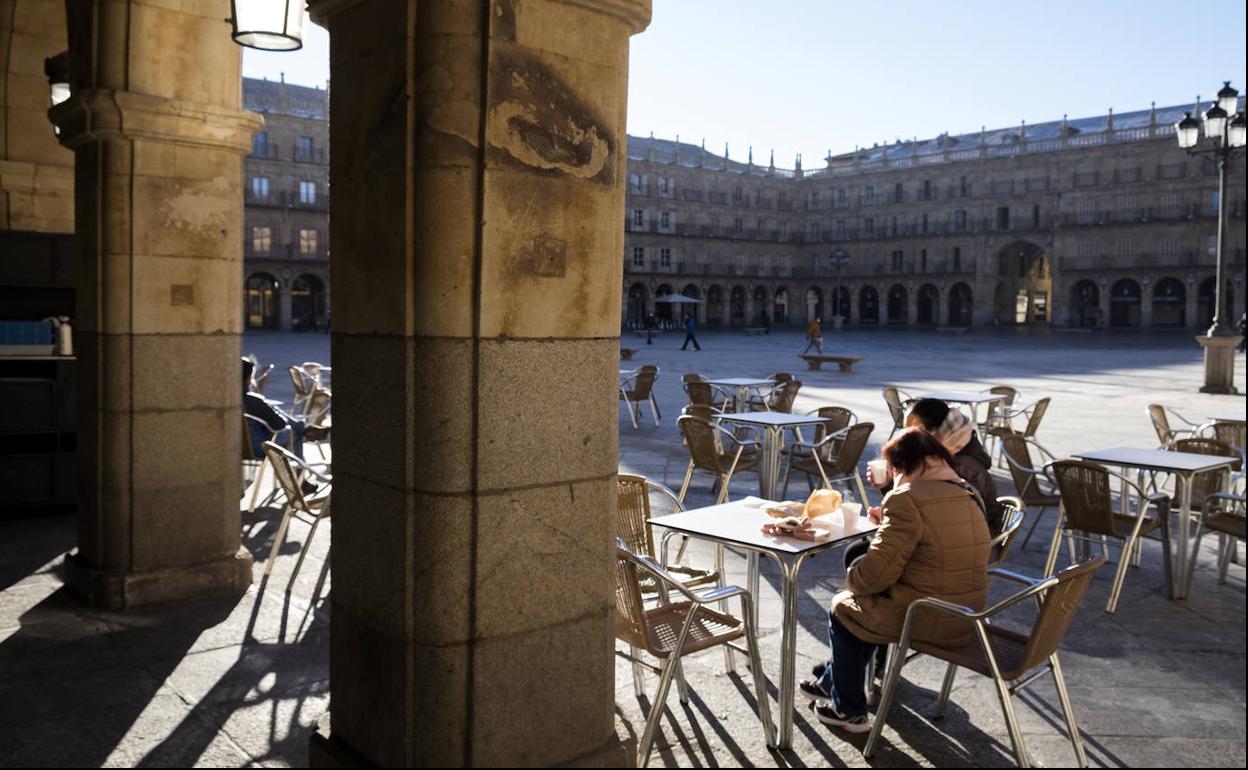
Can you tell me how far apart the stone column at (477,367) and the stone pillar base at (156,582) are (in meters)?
2.51

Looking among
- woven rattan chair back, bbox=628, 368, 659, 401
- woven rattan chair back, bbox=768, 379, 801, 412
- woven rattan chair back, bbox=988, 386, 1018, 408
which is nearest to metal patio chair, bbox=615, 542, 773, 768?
woven rattan chair back, bbox=768, 379, 801, 412

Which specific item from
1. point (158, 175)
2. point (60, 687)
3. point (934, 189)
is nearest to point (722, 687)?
point (60, 687)

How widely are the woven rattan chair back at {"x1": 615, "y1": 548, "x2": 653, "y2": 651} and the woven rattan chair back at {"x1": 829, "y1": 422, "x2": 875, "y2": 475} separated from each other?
149 inches

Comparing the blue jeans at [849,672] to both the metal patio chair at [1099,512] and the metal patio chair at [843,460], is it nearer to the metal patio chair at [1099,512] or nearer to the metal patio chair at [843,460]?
the metal patio chair at [1099,512]

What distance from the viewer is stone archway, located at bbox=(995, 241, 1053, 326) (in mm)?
56188

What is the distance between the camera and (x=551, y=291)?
2.50 metres

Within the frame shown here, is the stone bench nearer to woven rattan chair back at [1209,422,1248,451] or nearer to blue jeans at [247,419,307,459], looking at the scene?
woven rattan chair back at [1209,422,1248,451]

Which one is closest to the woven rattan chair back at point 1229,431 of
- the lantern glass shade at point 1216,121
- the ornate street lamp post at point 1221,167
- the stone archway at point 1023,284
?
the ornate street lamp post at point 1221,167

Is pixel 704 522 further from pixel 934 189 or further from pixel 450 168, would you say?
pixel 934 189

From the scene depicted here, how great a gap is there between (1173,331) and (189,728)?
5077 centimetres

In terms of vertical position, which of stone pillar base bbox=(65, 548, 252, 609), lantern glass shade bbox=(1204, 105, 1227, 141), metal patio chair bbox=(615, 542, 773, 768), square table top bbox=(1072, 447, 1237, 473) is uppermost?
lantern glass shade bbox=(1204, 105, 1227, 141)

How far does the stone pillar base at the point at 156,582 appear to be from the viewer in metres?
4.69

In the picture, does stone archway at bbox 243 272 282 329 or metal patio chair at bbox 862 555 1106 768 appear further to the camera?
stone archway at bbox 243 272 282 329

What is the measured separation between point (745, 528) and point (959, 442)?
3.25 ft
